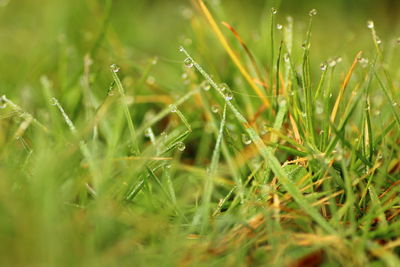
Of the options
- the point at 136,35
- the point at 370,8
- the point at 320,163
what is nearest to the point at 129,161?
the point at 320,163

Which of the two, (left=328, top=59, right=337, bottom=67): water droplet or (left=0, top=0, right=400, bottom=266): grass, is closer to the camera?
(left=0, top=0, right=400, bottom=266): grass

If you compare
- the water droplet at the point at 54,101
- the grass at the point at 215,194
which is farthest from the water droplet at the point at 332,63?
the water droplet at the point at 54,101

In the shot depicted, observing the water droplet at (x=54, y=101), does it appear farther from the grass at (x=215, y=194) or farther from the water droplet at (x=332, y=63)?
the water droplet at (x=332, y=63)

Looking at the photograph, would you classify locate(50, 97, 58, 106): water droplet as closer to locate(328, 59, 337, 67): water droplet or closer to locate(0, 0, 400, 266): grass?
locate(0, 0, 400, 266): grass

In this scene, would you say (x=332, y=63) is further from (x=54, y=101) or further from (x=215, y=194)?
(x=54, y=101)

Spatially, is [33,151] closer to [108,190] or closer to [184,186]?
[108,190]

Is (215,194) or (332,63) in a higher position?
(332,63)

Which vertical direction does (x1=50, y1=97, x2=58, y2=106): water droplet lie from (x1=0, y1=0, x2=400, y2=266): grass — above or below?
above

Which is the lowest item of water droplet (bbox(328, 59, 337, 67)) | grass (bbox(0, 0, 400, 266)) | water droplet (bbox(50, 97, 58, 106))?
grass (bbox(0, 0, 400, 266))

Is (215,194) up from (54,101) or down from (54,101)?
down

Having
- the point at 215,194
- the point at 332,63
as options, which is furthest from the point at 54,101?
the point at 332,63

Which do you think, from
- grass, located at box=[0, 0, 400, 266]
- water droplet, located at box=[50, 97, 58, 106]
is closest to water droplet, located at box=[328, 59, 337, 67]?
grass, located at box=[0, 0, 400, 266]
